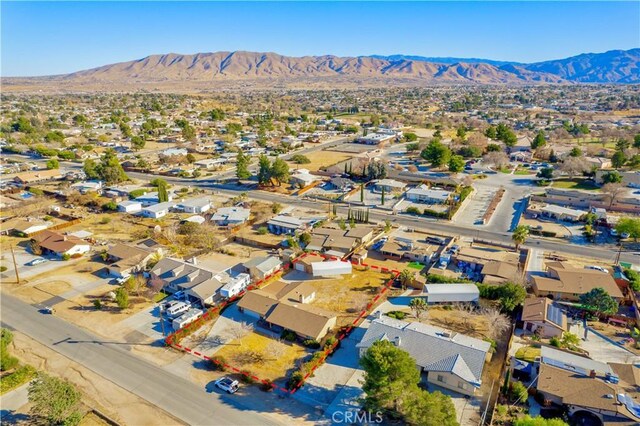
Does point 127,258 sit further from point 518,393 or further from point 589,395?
point 589,395

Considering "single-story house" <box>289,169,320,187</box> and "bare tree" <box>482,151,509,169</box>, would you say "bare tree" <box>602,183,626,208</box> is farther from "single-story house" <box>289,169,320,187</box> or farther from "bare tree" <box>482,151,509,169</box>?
"single-story house" <box>289,169,320,187</box>

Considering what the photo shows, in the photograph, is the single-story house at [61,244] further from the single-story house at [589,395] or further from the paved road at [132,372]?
the single-story house at [589,395]

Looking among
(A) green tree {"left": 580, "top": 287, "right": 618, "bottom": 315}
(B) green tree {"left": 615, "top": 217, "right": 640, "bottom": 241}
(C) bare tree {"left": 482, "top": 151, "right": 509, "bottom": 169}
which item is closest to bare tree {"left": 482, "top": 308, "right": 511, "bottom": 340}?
(A) green tree {"left": 580, "top": 287, "right": 618, "bottom": 315}

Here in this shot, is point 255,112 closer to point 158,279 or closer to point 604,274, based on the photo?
point 158,279

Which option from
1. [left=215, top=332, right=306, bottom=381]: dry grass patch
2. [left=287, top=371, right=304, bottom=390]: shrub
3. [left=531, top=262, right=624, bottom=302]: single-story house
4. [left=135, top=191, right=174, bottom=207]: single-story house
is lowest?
[left=215, top=332, right=306, bottom=381]: dry grass patch

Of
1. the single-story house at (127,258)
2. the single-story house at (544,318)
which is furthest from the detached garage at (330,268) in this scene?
the single-story house at (127,258)

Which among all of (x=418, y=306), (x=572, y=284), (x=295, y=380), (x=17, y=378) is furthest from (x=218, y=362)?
(x=572, y=284)
